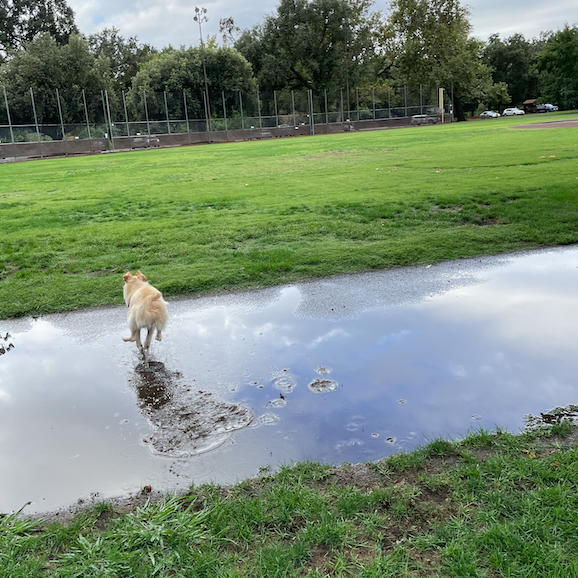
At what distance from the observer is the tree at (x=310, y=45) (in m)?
60.8

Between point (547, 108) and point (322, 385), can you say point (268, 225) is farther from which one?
point (547, 108)

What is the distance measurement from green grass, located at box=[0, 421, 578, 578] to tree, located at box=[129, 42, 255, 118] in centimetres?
5098

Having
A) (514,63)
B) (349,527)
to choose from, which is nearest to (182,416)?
(349,527)

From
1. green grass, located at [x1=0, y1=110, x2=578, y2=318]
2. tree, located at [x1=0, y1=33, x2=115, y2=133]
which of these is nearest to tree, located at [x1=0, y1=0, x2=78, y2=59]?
tree, located at [x1=0, y1=33, x2=115, y2=133]

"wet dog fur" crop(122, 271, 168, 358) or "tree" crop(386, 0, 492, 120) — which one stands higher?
"tree" crop(386, 0, 492, 120)

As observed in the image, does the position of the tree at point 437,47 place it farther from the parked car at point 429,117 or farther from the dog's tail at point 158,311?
the dog's tail at point 158,311

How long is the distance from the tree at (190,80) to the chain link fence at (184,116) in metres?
0.15

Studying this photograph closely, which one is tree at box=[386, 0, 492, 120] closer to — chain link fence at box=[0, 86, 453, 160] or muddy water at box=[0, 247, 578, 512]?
chain link fence at box=[0, 86, 453, 160]

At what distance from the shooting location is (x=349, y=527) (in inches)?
115

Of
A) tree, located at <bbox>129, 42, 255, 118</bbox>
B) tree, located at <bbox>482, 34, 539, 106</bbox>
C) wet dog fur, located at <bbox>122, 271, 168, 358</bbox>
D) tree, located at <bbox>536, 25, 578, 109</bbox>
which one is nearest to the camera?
wet dog fur, located at <bbox>122, 271, 168, 358</bbox>

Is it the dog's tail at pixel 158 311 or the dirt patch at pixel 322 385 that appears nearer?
the dirt patch at pixel 322 385

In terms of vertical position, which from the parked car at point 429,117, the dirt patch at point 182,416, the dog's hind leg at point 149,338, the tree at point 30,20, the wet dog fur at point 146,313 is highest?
the tree at point 30,20

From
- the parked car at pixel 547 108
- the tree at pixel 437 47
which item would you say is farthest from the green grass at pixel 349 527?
the parked car at pixel 547 108

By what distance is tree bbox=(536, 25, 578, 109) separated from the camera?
2608 inches
